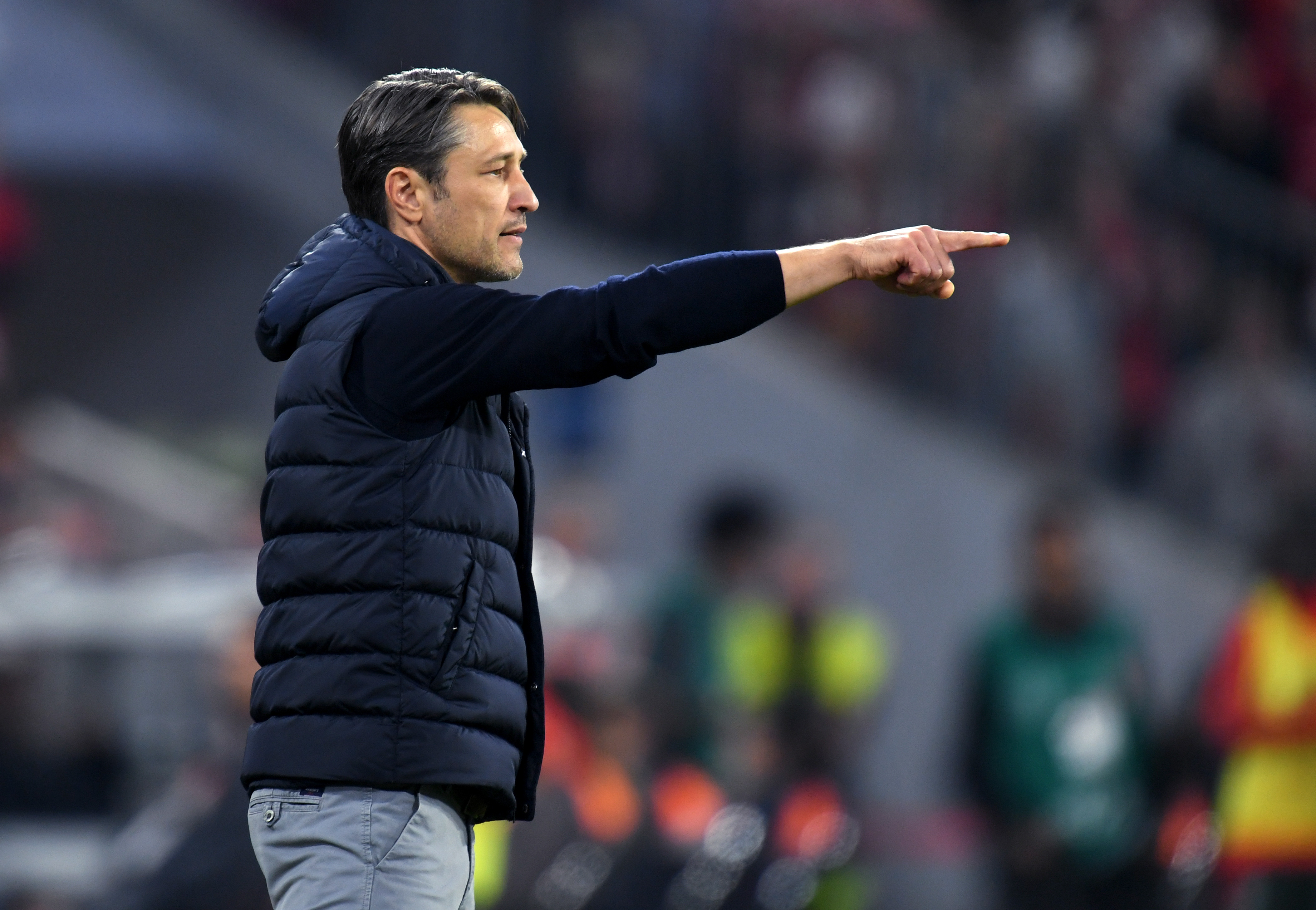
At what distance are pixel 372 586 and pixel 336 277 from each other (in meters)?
0.49

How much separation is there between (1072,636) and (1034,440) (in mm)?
2348

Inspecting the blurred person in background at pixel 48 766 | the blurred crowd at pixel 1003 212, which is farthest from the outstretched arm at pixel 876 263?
the blurred crowd at pixel 1003 212

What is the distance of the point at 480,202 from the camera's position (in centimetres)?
331

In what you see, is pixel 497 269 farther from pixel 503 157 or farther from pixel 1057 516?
pixel 1057 516

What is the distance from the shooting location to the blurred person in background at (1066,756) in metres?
7.63

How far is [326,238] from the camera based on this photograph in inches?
132

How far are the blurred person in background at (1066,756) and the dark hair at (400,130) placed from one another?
473 centimetres

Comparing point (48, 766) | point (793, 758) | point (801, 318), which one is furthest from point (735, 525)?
point (48, 766)

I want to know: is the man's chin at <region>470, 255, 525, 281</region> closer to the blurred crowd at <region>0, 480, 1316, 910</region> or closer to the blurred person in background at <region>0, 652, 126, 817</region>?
the blurred crowd at <region>0, 480, 1316, 910</region>

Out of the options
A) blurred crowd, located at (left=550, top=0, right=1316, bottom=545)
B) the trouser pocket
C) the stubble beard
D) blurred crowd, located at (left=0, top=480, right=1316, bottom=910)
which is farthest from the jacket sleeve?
blurred crowd, located at (left=550, top=0, right=1316, bottom=545)

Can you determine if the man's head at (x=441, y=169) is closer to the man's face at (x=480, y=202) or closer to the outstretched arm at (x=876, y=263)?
the man's face at (x=480, y=202)

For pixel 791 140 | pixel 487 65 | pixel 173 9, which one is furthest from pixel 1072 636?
pixel 173 9

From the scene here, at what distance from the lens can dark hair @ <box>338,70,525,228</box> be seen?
3.28 m

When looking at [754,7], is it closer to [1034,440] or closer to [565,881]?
[1034,440]
